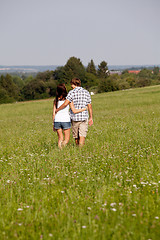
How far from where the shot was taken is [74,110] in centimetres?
816

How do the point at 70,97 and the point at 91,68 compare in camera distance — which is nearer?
the point at 70,97

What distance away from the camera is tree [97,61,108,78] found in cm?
14310

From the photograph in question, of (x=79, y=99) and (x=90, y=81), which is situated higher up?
(x=79, y=99)

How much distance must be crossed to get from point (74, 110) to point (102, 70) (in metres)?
139

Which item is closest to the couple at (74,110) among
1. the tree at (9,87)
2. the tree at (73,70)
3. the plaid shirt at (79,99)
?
the plaid shirt at (79,99)

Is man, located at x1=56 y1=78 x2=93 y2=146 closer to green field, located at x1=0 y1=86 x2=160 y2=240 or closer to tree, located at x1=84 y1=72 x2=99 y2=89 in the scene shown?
green field, located at x1=0 y1=86 x2=160 y2=240

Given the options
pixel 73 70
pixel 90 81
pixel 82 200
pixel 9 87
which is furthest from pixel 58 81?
pixel 82 200

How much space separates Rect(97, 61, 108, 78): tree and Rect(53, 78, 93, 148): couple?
449ft

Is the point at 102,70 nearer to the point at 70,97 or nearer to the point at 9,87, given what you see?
the point at 9,87

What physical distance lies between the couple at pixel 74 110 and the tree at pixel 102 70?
13673 centimetres

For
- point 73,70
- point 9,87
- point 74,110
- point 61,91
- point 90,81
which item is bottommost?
point 9,87

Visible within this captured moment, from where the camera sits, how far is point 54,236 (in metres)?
3.36

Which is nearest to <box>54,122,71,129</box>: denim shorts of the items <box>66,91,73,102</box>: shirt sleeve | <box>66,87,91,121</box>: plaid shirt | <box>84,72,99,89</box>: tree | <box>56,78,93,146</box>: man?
<box>56,78,93,146</box>: man

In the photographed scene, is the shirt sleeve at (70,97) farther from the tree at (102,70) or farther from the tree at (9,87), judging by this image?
the tree at (102,70)
